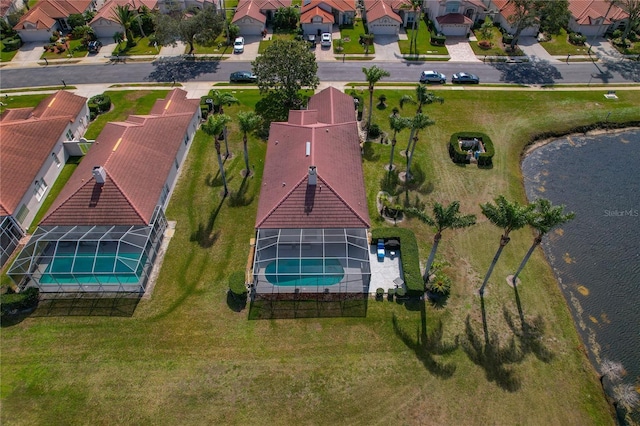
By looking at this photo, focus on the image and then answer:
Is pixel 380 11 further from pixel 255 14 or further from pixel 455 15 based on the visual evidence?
pixel 255 14

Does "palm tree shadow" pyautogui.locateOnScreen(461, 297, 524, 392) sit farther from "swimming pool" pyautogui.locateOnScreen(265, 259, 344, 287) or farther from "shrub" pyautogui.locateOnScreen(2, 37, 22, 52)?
"shrub" pyautogui.locateOnScreen(2, 37, 22, 52)

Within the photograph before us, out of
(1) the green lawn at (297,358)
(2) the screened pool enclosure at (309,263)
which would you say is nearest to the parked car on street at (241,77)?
(1) the green lawn at (297,358)

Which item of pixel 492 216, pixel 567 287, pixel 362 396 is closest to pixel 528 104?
pixel 567 287

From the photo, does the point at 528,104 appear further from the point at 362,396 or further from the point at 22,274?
the point at 22,274

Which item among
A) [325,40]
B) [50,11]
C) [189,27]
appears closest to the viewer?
[189,27]

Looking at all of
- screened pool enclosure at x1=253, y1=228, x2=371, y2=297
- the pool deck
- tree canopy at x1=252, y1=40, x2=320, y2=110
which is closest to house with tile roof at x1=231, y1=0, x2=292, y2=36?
tree canopy at x1=252, y1=40, x2=320, y2=110

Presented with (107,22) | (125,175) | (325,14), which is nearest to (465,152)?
(125,175)

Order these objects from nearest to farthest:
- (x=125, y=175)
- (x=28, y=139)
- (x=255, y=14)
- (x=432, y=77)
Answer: (x=125, y=175) < (x=28, y=139) < (x=432, y=77) < (x=255, y=14)
